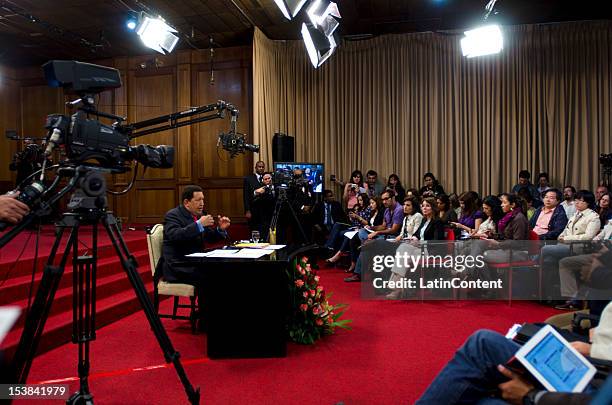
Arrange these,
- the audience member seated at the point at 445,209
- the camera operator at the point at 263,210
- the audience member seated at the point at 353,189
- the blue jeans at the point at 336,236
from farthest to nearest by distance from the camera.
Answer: the audience member seated at the point at 353,189
the blue jeans at the point at 336,236
the camera operator at the point at 263,210
the audience member seated at the point at 445,209

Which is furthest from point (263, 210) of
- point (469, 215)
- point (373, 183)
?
point (469, 215)

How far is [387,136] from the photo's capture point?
827 cm

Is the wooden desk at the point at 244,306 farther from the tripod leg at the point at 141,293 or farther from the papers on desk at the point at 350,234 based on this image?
the papers on desk at the point at 350,234

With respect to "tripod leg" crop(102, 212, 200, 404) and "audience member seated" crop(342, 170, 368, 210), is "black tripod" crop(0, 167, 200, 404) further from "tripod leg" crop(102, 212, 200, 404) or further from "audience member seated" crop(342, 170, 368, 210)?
"audience member seated" crop(342, 170, 368, 210)

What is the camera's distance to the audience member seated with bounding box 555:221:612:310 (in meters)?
4.07

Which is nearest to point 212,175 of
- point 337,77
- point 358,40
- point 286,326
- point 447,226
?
point 337,77

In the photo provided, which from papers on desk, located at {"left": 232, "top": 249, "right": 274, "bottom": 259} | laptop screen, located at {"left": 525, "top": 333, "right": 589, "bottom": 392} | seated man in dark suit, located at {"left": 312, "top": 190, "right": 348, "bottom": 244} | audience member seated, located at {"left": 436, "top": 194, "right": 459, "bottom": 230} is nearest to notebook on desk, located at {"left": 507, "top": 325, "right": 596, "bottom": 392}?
laptop screen, located at {"left": 525, "top": 333, "right": 589, "bottom": 392}

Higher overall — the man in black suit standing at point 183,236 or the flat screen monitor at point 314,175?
the flat screen monitor at point 314,175

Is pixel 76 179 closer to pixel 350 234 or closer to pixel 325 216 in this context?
pixel 350 234

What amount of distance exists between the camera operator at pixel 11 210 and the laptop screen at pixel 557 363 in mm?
Result: 1669

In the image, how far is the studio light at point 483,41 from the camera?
6.36 metres

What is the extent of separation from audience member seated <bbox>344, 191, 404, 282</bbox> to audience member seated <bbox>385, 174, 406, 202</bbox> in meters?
1.62

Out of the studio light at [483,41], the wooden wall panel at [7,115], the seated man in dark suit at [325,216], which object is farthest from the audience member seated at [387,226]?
the wooden wall panel at [7,115]

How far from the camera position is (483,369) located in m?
1.63
